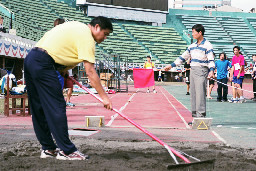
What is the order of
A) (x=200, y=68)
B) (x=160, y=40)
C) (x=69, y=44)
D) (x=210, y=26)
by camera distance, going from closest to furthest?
(x=69, y=44)
(x=200, y=68)
(x=160, y=40)
(x=210, y=26)

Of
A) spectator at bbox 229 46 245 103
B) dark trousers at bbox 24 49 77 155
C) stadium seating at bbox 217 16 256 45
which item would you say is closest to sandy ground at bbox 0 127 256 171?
dark trousers at bbox 24 49 77 155

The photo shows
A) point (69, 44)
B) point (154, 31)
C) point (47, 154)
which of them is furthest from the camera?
point (154, 31)

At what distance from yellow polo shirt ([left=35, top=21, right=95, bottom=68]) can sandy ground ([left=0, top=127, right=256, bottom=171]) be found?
3.75 feet

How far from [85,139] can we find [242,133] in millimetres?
2954

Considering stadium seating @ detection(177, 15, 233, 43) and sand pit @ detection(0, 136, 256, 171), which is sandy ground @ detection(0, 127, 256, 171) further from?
stadium seating @ detection(177, 15, 233, 43)

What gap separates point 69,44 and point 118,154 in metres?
1.57

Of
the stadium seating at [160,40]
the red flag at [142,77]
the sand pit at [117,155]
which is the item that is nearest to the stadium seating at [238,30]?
the stadium seating at [160,40]

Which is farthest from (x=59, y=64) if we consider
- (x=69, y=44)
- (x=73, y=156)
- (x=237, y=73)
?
(x=237, y=73)

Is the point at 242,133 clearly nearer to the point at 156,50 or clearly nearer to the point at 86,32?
the point at 86,32

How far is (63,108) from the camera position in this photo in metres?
4.53

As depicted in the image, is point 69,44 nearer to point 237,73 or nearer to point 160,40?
point 237,73

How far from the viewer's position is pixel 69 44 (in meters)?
4.36

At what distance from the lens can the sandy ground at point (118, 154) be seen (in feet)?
14.1

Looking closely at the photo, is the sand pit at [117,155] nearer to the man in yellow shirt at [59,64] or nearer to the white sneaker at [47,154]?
the white sneaker at [47,154]
